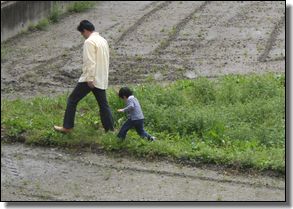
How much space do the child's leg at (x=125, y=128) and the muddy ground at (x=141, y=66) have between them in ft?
1.23

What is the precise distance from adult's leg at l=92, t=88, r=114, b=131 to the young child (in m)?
0.31

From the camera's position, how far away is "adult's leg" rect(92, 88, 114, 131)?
29.1ft

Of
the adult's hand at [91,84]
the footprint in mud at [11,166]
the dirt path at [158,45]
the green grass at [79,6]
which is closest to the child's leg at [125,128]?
the adult's hand at [91,84]

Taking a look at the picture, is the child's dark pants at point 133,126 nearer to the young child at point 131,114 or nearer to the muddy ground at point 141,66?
the young child at point 131,114

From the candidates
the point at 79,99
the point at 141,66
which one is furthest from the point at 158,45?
the point at 79,99

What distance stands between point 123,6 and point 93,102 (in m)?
8.38

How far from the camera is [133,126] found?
8766 mm

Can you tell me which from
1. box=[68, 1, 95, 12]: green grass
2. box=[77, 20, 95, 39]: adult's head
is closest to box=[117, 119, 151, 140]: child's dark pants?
box=[77, 20, 95, 39]: adult's head

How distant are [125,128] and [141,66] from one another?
4100mm

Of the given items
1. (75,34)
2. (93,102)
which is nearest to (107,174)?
(93,102)

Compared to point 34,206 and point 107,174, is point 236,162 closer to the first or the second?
point 107,174

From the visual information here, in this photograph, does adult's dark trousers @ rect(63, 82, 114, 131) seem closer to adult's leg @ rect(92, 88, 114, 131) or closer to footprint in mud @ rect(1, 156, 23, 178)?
adult's leg @ rect(92, 88, 114, 131)

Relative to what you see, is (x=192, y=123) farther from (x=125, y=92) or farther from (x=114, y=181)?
(x=114, y=181)

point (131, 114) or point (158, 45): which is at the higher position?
point (131, 114)
